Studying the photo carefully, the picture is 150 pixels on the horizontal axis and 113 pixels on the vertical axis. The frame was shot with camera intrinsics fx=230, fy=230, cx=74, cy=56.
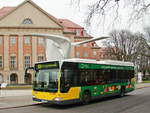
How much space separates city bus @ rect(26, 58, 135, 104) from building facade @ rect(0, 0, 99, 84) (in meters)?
37.4

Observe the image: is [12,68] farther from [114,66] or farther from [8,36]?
[114,66]

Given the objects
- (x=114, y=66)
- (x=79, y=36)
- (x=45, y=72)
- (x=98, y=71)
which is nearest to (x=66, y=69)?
(x=45, y=72)

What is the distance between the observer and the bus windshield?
12.9 meters


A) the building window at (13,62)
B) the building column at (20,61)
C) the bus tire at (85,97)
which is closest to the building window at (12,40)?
the building column at (20,61)

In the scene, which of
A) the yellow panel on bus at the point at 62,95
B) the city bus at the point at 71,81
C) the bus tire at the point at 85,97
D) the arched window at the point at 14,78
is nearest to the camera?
the yellow panel on bus at the point at 62,95

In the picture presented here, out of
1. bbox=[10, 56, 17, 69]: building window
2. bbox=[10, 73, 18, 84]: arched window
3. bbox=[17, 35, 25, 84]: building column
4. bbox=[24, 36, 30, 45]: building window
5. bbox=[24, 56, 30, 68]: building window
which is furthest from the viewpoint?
bbox=[24, 36, 30, 45]: building window

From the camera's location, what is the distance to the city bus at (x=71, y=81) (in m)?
12.9

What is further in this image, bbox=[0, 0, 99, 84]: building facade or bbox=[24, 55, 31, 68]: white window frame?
bbox=[24, 55, 31, 68]: white window frame

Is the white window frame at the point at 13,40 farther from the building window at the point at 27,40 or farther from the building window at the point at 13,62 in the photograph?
the building window at the point at 13,62

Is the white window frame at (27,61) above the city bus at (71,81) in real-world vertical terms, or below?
above

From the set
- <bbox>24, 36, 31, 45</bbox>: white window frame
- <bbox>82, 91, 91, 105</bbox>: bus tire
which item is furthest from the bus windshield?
<bbox>24, 36, 31, 45</bbox>: white window frame

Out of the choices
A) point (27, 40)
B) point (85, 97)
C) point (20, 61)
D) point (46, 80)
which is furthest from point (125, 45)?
point (46, 80)

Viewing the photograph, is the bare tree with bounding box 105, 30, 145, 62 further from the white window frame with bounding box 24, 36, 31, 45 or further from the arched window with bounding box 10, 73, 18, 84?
the arched window with bounding box 10, 73, 18, 84

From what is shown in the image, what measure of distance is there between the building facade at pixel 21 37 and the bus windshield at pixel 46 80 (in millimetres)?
38680
